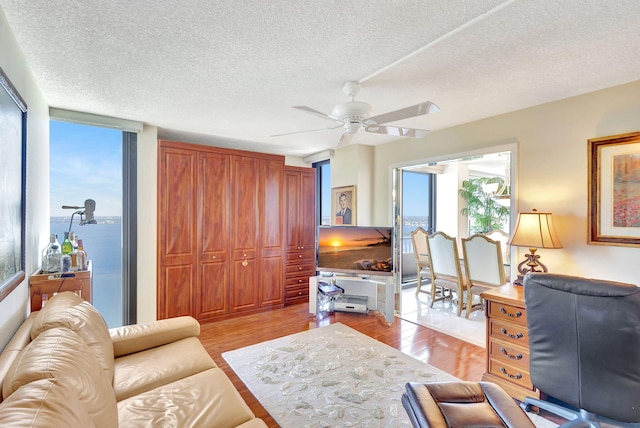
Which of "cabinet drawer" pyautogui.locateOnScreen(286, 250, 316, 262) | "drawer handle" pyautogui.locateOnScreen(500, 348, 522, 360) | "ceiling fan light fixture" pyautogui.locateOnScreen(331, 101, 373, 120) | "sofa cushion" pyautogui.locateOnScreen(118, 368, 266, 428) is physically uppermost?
"ceiling fan light fixture" pyautogui.locateOnScreen(331, 101, 373, 120)

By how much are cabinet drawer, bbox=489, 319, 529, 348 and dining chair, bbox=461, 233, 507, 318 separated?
4.57 feet

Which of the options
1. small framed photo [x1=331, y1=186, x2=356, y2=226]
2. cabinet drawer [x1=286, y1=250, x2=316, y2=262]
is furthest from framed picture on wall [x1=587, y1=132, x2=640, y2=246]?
cabinet drawer [x1=286, y1=250, x2=316, y2=262]

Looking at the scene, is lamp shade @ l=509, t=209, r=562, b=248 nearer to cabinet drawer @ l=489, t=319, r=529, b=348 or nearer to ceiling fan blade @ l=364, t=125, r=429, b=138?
cabinet drawer @ l=489, t=319, r=529, b=348

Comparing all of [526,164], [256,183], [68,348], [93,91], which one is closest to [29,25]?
[93,91]

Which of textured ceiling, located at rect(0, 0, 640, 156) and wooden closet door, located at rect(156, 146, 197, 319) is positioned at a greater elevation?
textured ceiling, located at rect(0, 0, 640, 156)

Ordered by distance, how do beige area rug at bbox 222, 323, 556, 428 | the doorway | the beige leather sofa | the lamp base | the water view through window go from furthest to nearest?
the doorway < the water view through window < the lamp base < beige area rug at bbox 222, 323, 556, 428 < the beige leather sofa

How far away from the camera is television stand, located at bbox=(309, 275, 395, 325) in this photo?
3.84 meters

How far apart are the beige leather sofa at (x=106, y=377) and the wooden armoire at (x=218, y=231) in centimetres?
154

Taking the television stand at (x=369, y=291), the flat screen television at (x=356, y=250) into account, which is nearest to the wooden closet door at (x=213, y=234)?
the television stand at (x=369, y=291)

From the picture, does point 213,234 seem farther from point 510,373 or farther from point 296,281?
point 510,373

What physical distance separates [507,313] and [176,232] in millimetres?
3611

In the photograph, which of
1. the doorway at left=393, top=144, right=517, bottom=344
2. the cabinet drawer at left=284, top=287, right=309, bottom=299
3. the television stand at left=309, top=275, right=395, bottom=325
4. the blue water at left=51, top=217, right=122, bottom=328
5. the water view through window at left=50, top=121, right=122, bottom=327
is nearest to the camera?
the water view through window at left=50, top=121, right=122, bottom=327

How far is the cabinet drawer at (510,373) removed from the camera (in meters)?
2.27

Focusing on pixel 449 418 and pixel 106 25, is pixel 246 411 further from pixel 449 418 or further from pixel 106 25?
pixel 106 25
